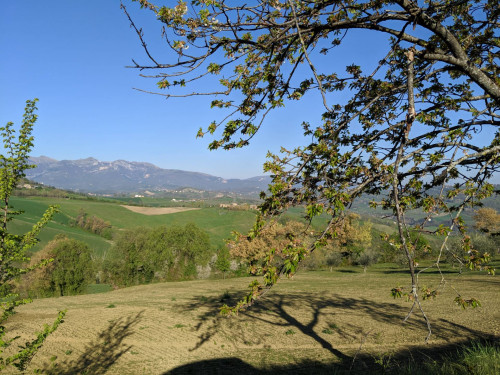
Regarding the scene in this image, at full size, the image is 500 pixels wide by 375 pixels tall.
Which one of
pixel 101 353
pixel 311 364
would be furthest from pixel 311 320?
pixel 101 353

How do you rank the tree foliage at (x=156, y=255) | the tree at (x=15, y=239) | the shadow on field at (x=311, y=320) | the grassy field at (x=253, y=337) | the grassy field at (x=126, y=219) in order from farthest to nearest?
the grassy field at (x=126, y=219) → the tree foliage at (x=156, y=255) → the shadow on field at (x=311, y=320) → the grassy field at (x=253, y=337) → the tree at (x=15, y=239)

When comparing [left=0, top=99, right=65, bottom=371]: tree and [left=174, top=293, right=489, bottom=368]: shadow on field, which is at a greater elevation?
[left=0, top=99, right=65, bottom=371]: tree

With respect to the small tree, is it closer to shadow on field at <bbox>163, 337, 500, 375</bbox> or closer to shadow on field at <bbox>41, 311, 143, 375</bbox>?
shadow on field at <bbox>41, 311, 143, 375</bbox>

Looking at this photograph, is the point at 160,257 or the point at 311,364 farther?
the point at 160,257

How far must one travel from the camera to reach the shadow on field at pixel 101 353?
14.1 meters

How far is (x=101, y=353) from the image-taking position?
1598 centimetres

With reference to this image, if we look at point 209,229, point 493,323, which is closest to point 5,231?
point 493,323

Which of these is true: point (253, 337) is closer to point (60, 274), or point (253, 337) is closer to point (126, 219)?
point (60, 274)

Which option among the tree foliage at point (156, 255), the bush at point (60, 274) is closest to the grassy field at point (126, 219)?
the tree foliage at point (156, 255)

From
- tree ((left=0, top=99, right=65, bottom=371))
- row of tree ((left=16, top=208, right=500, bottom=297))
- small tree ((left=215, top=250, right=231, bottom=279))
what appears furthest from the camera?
small tree ((left=215, top=250, right=231, bottom=279))

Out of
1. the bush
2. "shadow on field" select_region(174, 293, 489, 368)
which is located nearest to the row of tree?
the bush

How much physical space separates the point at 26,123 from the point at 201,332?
611 inches

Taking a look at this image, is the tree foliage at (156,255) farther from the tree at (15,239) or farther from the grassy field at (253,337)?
the tree at (15,239)

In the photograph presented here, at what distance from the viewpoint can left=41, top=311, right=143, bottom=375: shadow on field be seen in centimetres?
1414
